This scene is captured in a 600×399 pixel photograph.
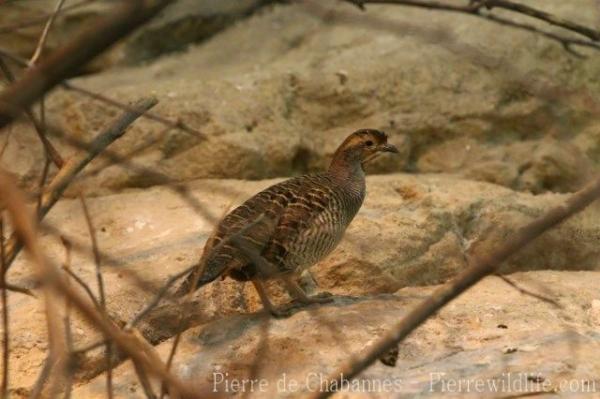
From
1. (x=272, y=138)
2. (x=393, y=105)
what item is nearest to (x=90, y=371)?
(x=272, y=138)

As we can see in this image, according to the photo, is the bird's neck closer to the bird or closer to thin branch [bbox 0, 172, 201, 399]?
the bird

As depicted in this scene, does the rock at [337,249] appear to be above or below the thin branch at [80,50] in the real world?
below

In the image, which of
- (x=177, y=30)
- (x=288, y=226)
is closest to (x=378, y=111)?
(x=177, y=30)

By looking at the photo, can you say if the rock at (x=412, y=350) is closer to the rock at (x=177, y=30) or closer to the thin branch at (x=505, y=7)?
the thin branch at (x=505, y=7)

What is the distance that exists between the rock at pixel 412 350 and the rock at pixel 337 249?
18 cm

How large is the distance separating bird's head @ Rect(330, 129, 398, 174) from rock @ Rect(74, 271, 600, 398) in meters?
0.97

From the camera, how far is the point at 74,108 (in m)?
7.27

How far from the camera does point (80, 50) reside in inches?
75.7

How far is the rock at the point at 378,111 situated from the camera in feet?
23.2

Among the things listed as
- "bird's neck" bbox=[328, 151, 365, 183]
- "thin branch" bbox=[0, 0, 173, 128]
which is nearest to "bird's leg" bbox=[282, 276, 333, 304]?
"bird's neck" bbox=[328, 151, 365, 183]

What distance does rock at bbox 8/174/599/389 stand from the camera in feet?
18.0

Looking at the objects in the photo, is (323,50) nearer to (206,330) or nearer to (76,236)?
(76,236)

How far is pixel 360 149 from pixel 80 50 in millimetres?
4538

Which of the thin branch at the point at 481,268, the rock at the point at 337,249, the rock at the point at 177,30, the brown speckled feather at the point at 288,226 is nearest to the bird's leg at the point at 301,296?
the brown speckled feather at the point at 288,226
